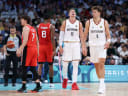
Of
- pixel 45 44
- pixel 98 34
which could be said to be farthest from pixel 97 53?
pixel 45 44

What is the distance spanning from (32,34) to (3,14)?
9505 millimetres

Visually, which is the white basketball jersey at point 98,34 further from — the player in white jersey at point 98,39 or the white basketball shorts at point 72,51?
the white basketball shorts at point 72,51

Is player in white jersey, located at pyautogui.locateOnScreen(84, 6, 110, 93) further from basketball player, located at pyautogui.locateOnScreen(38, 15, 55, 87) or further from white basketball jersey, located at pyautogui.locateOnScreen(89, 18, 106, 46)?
basketball player, located at pyautogui.locateOnScreen(38, 15, 55, 87)

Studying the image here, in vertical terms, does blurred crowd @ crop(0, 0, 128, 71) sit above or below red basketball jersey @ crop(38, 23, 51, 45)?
above

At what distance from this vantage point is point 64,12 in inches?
697

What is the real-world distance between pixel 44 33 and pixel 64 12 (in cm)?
873

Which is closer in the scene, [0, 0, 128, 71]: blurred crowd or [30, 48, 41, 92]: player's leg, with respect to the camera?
[30, 48, 41, 92]: player's leg

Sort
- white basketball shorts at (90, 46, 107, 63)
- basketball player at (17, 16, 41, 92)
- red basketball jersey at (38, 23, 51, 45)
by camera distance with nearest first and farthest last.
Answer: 1. white basketball shorts at (90, 46, 107, 63)
2. basketball player at (17, 16, 41, 92)
3. red basketball jersey at (38, 23, 51, 45)

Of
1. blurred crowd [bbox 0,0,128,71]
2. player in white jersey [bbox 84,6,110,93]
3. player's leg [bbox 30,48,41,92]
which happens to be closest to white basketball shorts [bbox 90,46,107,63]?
player in white jersey [bbox 84,6,110,93]

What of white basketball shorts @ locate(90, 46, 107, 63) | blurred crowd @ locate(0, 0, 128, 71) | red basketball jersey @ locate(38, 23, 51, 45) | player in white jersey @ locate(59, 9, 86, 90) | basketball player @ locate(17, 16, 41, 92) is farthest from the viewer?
blurred crowd @ locate(0, 0, 128, 71)

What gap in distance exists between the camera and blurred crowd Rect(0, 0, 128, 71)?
49.5ft

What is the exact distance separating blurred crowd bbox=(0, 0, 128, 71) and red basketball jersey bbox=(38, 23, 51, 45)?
5.35 m

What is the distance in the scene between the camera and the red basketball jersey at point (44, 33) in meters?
9.08

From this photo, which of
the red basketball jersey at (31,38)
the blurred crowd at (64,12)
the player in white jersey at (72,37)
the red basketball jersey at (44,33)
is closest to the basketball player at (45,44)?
the red basketball jersey at (44,33)
